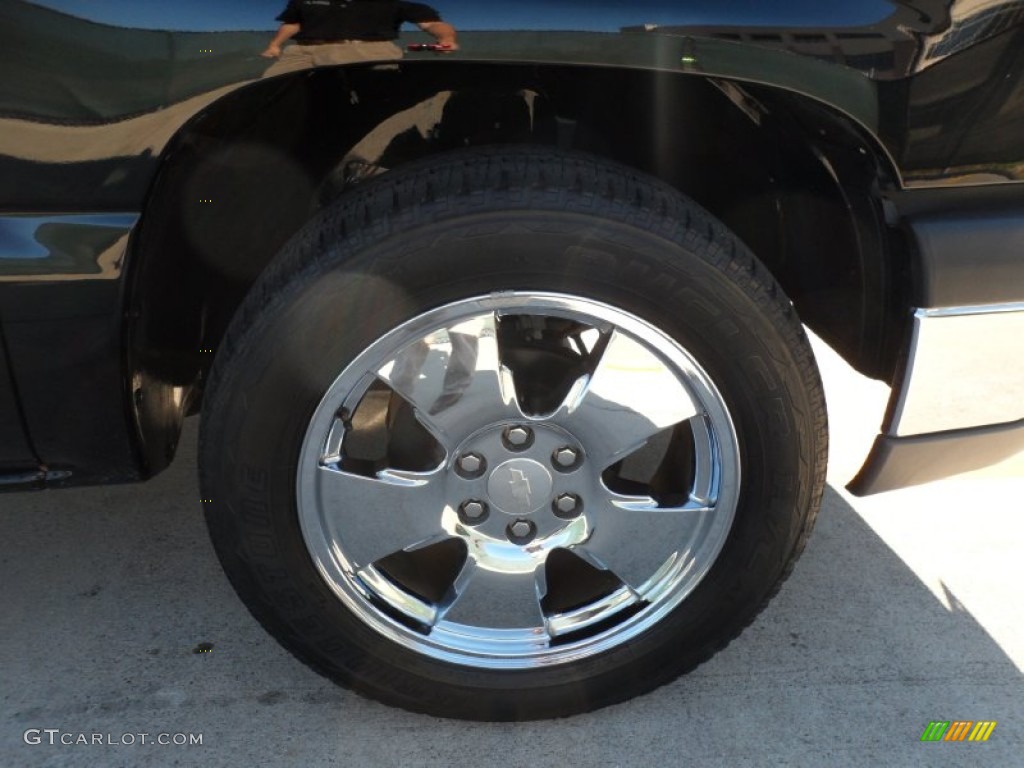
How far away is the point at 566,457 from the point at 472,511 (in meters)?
0.21

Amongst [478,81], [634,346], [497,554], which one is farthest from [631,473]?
[478,81]

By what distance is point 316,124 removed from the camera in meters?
1.99

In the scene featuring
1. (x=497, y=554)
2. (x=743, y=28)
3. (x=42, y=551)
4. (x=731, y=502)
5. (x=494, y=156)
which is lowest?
(x=42, y=551)

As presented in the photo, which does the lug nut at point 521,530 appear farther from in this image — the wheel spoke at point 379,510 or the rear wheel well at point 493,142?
the rear wheel well at point 493,142

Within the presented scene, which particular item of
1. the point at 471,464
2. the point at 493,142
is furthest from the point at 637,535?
the point at 493,142

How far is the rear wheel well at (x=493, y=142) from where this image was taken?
1.74m

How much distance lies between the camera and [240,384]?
5.44 feet

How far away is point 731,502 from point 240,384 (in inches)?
36.3

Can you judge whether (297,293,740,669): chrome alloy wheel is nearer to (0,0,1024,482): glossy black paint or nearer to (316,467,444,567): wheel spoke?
(316,467,444,567): wheel spoke

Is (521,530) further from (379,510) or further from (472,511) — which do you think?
(379,510)

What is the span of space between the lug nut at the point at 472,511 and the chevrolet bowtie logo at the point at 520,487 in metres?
0.07

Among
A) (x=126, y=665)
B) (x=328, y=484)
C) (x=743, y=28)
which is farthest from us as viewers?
(x=126, y=665)

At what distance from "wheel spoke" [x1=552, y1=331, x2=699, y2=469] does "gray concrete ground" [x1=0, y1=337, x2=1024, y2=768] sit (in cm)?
44

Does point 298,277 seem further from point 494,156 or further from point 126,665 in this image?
point 126,665
